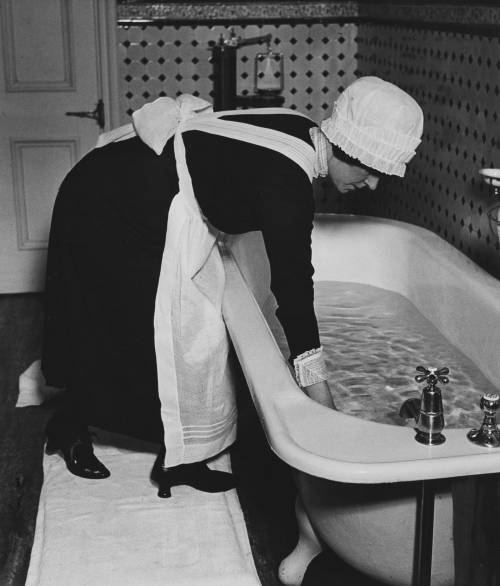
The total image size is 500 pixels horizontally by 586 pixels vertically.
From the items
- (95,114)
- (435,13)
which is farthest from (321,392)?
(95,114)

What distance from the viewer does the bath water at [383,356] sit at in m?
2.41

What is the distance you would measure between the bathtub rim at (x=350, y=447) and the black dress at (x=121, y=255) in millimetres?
548

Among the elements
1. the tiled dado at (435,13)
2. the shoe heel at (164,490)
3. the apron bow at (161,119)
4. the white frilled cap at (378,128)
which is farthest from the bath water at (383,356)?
the tiled dado at (435,13)

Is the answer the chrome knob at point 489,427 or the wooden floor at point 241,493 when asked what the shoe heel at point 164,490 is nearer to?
the wooden floor at point 241,493

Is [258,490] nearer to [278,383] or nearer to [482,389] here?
[482,389]

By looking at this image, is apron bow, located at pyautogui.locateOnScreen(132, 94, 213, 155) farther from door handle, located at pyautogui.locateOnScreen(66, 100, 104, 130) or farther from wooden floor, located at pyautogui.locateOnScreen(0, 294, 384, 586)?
door handle, located at pyautogui.locateOnScreen(66, 100, 104, 130)

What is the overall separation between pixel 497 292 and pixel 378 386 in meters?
0.43

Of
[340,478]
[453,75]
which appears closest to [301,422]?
[340,478]

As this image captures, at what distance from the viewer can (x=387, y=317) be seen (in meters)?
3.05

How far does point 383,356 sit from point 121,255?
869 mm

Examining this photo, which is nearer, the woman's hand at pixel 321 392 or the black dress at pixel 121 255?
the woman's hand at pixel 321 392

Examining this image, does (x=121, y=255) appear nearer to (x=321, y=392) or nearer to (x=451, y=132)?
(x=321, y=392)

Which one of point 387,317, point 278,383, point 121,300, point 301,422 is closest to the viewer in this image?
point 301,422

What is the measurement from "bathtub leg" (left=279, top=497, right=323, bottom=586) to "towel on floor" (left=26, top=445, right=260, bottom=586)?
88mm
